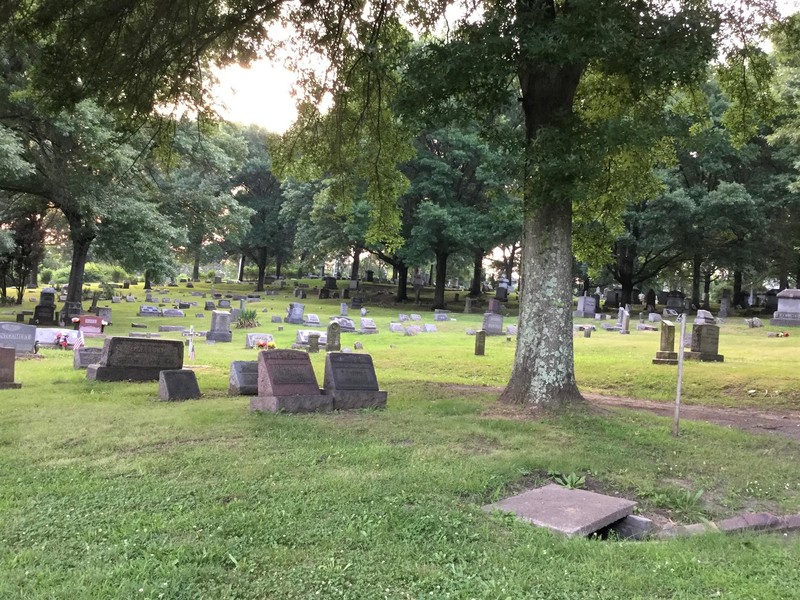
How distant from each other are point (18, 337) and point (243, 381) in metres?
7.97

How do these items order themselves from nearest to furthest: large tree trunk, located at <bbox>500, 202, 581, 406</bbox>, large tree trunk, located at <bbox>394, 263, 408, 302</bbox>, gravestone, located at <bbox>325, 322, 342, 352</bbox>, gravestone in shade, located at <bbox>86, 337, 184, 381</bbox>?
large tree trunk, located at <bbox>500, 202, 581, 406</bbox>
gravestone in shade, located at <bbox>86, 337, 184, 381</bbox>
gravestone, located at <bbox>325, 322, 342, 352</bbox>
large tree trunk, located at <bbox>394, 263, 408, 302</bbox>

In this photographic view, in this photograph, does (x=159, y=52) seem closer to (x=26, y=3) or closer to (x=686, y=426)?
(x=26, y=3)

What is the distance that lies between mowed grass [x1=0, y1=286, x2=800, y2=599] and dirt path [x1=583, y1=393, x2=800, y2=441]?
1117 millimetres

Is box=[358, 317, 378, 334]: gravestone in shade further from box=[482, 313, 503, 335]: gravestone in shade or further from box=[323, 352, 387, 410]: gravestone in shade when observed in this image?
box=[323, 352, 387, 410]: gravestone in shade

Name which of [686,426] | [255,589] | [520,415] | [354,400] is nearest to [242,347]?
[354,400]

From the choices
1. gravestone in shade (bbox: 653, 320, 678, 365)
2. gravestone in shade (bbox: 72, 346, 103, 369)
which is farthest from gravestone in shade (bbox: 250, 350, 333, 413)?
gravestone in shade (bbox: 653, 320, 678, 365)

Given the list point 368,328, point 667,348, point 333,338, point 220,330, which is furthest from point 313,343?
point 667,348

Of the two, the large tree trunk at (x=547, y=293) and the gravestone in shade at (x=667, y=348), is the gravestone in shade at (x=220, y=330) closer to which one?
the gravestone in shade at (x=667, y=348)

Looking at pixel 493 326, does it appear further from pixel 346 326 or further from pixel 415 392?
pixel 415 392

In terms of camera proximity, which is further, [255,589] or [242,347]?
[242,347]

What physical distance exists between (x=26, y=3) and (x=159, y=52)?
1.85 metres

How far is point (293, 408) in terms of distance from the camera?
8.19 metres

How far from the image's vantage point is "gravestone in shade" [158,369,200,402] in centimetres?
921

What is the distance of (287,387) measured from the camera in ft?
27.4
